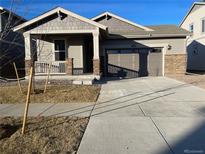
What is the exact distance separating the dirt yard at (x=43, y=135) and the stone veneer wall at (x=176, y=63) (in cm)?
1566

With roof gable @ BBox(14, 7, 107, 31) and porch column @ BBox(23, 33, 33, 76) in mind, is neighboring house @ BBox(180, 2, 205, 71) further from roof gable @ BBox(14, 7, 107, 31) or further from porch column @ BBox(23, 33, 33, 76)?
porch column @ BBox(23, 33, 33, 76)

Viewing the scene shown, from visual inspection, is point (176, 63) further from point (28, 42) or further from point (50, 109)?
point (50, 109)

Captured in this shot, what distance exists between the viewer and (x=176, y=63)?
70.8 feet

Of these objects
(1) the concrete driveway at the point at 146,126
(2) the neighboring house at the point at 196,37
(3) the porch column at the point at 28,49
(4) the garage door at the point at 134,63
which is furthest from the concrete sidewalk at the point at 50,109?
(2) the neighboring house at the point at 196,37

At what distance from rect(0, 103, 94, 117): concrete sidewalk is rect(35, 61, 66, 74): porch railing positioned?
9.32m

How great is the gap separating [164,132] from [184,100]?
450 centimetres

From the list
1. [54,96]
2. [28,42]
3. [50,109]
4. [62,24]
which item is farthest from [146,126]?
[28,42]

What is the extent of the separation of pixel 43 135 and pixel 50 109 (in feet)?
9.79

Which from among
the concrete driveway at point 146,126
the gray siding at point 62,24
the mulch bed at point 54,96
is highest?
the gray siding at point 62,24

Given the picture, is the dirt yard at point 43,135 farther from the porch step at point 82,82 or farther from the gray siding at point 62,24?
the gray siding at point 62,24

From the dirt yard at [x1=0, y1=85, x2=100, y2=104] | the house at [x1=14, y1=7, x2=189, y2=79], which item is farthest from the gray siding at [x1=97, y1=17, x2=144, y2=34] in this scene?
the dirt yard at [x1=0, y1=85, x2=100, y2=104]

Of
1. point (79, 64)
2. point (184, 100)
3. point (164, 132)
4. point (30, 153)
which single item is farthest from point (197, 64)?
point (30, 153)

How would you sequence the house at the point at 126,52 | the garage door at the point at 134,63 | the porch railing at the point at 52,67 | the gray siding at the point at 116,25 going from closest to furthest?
1. the porch railing at the point at 52,67
2. the house at the point at 126,52
3. the garage door at the point at 134,63
4. the gray siding at the point at 116,25

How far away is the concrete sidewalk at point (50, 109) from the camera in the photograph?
26.6 feet
